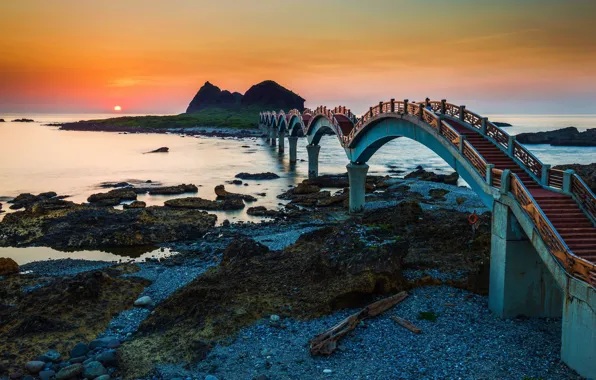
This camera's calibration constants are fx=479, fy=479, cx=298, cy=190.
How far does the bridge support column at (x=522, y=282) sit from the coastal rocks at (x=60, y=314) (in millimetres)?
12458

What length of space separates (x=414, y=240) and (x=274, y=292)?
8.73 metres

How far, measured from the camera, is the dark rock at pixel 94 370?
498 inches

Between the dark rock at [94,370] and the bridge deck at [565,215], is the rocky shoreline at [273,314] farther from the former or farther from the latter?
the bridge deck at [565,215]

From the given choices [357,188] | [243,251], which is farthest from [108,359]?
[357,188]

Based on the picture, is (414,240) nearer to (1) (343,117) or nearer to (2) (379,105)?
(2) (379,105)

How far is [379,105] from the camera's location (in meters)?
30.4

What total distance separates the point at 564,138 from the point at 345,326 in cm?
12115

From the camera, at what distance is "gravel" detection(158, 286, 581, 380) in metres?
12.0

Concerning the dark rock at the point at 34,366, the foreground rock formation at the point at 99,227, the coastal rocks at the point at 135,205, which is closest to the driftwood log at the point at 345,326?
the dark rock at the point at 34,366

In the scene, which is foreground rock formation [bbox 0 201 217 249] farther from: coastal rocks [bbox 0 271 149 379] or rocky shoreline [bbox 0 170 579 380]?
coastal rocks [bbox 0 271 149 379]

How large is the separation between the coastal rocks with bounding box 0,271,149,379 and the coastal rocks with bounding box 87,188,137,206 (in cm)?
2082

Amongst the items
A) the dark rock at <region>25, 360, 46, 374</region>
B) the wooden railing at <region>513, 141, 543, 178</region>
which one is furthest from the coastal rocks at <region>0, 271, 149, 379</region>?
the wooden railing at <region>513, 141, 543, 178</region>

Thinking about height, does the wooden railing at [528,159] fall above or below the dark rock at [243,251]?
above

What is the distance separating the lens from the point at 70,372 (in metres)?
12.7
